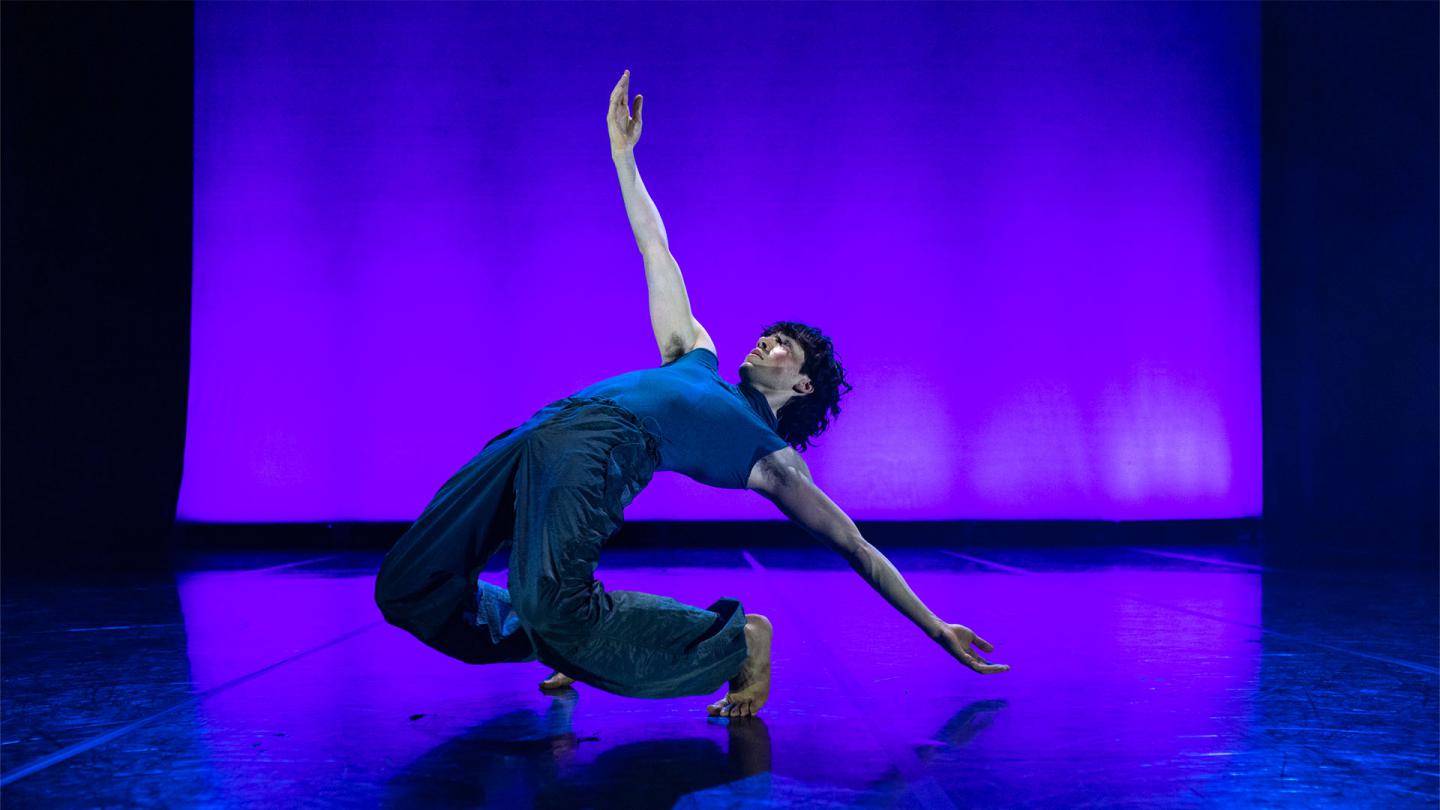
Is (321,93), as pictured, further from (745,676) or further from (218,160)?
(745,676)

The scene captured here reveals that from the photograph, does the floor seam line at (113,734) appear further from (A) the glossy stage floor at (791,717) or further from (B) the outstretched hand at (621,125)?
(B) the outstretched hand at (621,125)

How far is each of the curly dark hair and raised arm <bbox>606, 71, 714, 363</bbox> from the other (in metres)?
0.14

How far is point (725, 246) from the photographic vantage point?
544 cm

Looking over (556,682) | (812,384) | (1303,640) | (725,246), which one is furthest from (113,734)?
(725,246)

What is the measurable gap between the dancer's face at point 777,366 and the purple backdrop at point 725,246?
138 inches

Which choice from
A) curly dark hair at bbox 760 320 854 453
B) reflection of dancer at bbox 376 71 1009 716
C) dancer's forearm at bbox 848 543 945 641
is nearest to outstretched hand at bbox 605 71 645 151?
reflection of dancer at bbox 376 71 1009 716

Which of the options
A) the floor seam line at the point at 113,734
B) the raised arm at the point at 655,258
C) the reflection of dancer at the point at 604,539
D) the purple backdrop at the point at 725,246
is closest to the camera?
the floor seam line at the point at 113,734

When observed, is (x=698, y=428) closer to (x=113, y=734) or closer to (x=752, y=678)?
(x=752, y=678)

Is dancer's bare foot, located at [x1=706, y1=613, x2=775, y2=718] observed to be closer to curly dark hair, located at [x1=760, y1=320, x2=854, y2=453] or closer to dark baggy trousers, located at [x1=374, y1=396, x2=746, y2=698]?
dark baggy trousers, located at [x1=374, y1=396, x2=746, y2=698]

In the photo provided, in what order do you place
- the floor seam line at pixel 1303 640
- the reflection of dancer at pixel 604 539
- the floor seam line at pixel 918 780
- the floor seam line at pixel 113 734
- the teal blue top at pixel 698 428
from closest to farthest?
the floor seam line at pixel 918 780 < the floor seam line at pixel 113 734 < the reflection of dancer at pixel 604 539 < the teal blue top at pixel 698 428 < the floor seam line at pixel 1303 640

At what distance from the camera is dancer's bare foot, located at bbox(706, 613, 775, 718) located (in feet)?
5.30

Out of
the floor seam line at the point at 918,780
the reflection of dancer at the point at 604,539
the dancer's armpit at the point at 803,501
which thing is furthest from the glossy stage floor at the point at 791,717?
the dancer's armpit at the point at 803,501

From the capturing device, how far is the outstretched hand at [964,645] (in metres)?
1.65

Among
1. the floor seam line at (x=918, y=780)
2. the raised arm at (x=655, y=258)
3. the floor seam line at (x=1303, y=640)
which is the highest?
the raised arm at (x=655, y=258)
